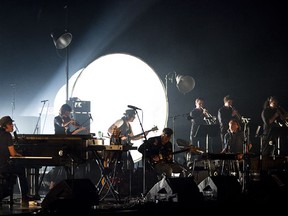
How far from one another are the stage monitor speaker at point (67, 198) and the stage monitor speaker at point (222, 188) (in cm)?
259

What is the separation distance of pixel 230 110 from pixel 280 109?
4.24 ft

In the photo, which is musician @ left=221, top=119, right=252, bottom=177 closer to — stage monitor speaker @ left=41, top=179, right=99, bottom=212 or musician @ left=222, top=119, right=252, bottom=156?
musician @ left=222, top=119, right=252, bottom=156

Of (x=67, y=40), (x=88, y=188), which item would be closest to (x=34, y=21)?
(x=67, y=40)

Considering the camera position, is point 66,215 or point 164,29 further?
point 164,29

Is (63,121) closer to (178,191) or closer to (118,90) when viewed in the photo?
(118,90)

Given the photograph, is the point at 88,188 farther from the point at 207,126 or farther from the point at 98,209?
the point at 207,126

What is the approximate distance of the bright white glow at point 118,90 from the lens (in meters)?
16.6

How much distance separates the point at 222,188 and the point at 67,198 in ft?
10.3

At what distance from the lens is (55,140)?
11320mm

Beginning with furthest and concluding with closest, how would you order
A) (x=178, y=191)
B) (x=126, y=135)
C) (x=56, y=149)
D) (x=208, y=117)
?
(x=208, y=117) < (x=126, y=135) < (x=56, y=149) < (x=178, y=191)

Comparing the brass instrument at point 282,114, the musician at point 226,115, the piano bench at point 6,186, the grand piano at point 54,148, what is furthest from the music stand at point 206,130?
the piano bench at point 6,186

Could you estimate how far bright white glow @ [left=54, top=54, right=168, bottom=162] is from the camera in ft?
54.3

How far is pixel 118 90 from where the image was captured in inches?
658

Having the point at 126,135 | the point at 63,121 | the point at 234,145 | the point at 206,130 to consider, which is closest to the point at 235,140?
the point at 234,145
